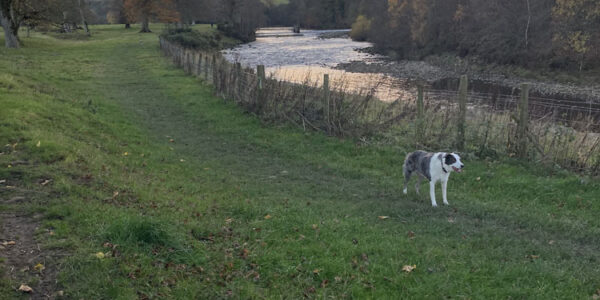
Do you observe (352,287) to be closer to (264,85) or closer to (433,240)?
(433,240)

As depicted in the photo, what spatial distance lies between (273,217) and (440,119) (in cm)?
776

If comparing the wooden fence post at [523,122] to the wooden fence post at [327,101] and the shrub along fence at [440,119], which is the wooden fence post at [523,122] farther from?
the wooden fence post at [327,101]

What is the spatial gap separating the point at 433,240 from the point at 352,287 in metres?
2.10

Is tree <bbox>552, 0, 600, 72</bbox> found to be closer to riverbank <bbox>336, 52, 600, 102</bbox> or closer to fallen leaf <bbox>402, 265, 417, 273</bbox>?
riverbank <bbox>336, 52, 600, 102</bbox>

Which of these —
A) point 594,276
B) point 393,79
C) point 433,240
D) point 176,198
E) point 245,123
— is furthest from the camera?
point 393,79

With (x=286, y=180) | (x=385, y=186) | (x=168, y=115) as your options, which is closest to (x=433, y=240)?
(x=385, y=186)

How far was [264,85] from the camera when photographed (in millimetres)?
16516

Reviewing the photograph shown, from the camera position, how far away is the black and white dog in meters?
8.16

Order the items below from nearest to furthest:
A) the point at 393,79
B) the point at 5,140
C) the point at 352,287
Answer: the point at 352,287 → the point at 5,140 → the point at 393,79

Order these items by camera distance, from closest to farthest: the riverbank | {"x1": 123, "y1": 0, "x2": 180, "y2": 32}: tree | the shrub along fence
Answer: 1. the shrub along fence
2. the riverbank
3. {"x1": 123, "y1": 0, "x2": 180, "y2": 32}: tree

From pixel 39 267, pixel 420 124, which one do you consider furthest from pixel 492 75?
pixel 39 267

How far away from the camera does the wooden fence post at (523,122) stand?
1117 centimetres

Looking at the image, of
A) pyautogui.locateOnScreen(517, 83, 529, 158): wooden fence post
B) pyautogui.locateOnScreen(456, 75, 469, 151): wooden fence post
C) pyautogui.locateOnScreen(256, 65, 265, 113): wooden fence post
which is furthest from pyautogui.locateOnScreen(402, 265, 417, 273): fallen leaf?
pyautogui.locateOnScreen(256, 65, 265, 113): wooden fence post

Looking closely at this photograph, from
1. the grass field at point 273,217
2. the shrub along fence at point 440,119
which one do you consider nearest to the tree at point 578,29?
the shrub along fence at point 440,119
